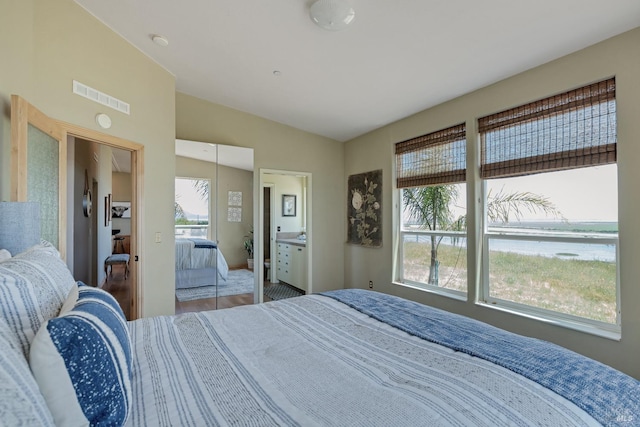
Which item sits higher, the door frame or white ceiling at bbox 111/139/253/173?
white ceiling at bbox 111/139/253/173

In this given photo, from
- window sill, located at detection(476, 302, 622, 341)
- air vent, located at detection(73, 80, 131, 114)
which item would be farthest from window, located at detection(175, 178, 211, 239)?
window sill, located at detection(476, 302, 622, 341)

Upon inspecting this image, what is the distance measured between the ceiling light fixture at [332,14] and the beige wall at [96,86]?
172 cm

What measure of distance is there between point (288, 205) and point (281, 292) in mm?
1669

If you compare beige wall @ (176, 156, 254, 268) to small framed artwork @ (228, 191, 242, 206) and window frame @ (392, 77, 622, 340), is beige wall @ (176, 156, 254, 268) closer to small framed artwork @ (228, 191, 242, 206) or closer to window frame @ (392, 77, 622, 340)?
small framed artwork @ (228, 191, 242, 206)

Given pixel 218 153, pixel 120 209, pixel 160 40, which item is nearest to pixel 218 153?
pixel 218 153

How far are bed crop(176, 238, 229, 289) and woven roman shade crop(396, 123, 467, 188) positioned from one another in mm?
2551

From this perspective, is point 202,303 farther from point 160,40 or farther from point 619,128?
point 619,128

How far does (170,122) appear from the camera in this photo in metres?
3.30

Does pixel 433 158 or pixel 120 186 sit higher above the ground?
pixel 120 186

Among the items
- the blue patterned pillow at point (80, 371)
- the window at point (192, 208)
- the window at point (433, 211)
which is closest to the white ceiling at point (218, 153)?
the window at point (192, 208)

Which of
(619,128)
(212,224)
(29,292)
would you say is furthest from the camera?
(212,224)

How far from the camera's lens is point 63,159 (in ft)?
7.30

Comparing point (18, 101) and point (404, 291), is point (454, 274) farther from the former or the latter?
point (18, 101)

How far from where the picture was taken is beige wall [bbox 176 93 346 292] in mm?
3902
